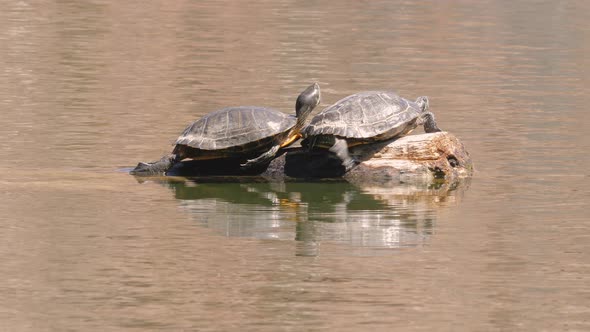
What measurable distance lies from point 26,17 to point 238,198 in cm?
2251

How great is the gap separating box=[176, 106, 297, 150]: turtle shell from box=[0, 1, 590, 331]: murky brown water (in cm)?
48

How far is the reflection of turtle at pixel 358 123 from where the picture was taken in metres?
14.0

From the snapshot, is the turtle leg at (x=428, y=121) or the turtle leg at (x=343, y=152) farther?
the turtle leg at (x=428, y=121)

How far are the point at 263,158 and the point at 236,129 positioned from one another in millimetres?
459

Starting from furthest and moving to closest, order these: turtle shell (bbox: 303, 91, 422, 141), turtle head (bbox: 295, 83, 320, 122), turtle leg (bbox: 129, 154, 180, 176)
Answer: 1. turtle leg (bbox: 129, 154, 180, 176)
2. turtle head (bbox: 295, 83, 320, 122)
3. turtle shell (bbox: 303, 91, 422, 141)

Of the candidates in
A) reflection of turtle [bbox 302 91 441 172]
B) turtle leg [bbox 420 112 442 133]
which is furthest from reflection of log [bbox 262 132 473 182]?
turtle leg [bbox 420 112 442 133]

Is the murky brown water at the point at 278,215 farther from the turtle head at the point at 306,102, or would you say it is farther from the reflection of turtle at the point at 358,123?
the turtle head at the point at 306,102

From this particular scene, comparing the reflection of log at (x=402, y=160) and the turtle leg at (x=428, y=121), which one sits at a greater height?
the turtle leg at (x=428, y=121)

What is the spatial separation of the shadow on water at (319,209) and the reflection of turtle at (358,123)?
1.49ft

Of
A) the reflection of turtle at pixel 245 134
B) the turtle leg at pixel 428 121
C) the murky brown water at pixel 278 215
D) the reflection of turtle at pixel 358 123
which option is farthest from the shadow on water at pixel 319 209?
the turtle leg at pixel 428 121

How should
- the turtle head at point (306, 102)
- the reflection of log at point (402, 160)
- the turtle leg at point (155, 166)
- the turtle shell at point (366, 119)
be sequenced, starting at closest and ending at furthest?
the turtle shell at point (366, 119), the turtle head at point (306, 102), the reflection of log at point (402, 160), the turtle leg at point (155, 166)

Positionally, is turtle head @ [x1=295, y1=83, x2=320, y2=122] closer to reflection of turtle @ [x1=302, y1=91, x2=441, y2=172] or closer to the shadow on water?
reflection of turtle @ [x1=302, y1=91, x2=441, y2=172]

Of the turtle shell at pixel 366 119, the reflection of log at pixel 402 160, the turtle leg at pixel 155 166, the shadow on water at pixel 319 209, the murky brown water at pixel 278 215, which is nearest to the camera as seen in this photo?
the murky brown water at pixel 278 215

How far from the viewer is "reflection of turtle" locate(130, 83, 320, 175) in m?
14.0
